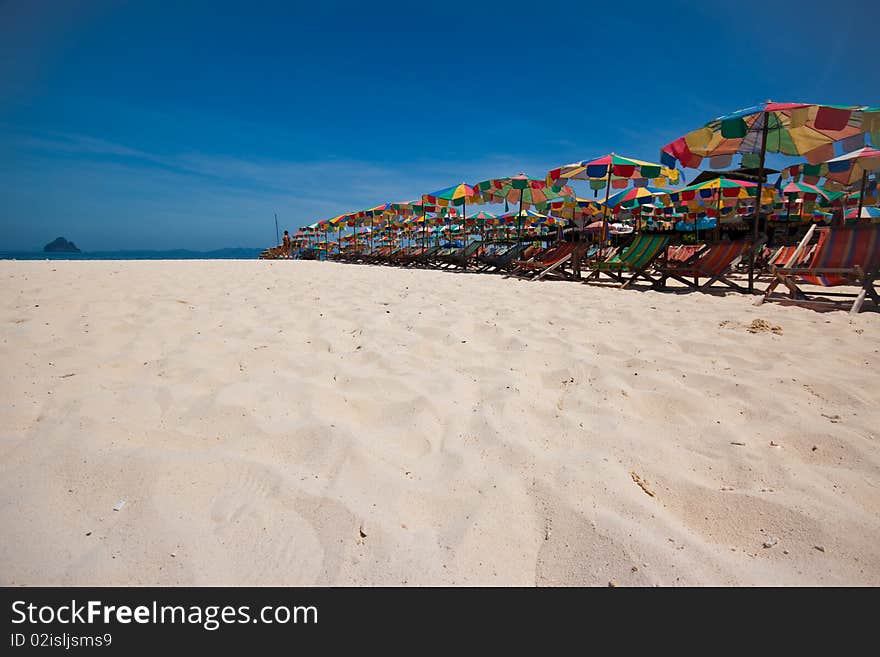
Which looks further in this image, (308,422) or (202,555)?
(308,422)

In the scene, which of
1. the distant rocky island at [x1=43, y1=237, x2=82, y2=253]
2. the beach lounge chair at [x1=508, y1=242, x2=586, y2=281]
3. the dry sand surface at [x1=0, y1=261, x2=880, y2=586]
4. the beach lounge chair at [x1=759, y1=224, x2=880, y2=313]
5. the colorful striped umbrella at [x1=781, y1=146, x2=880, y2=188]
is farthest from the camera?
the distant rocky island at [x1=43, y1=237, x2=82, y2=253]

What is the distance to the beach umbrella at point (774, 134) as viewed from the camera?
460 centimetres

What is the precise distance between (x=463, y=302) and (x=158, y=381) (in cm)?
312

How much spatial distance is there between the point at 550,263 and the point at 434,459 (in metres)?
7.89

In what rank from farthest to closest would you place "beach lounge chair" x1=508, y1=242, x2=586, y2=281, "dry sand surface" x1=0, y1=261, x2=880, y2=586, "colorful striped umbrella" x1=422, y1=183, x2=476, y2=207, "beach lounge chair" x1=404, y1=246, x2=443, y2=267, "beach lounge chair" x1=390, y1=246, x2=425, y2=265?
"beach lounge chair" x1=390, y1=246, x2=425, y2=265
"beach lounge chair" x1=404, y1=246, x2=443, y2=267
"colorful striped umbrella" x1=422, y1=183, x2=476, y2=207
"beach lounge chair" x1=508, y1=242, x2=586, y2=281
"dry sand surface" x1=0, y1=261, x2=880, y2=586

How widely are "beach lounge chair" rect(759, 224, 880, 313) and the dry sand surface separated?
Result: 2.31m

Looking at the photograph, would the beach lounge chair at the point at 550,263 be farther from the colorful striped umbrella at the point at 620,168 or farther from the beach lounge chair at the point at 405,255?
the beach lounge chair at the point at 405,255

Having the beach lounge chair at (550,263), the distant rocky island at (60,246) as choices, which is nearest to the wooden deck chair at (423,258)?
the beach lounge chair at (550,263)

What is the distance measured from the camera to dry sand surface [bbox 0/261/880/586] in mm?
997

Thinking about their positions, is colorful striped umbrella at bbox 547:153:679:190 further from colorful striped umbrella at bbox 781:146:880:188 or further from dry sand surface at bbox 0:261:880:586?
dry sand surface at bbox 0:261:880:586

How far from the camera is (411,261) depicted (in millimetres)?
16953

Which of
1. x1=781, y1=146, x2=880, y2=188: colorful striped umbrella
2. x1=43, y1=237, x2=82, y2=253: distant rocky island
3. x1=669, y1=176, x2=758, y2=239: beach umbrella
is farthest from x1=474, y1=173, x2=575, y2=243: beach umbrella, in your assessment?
x1=43, y1=237, x2=82, y2=253: distant rocky island
